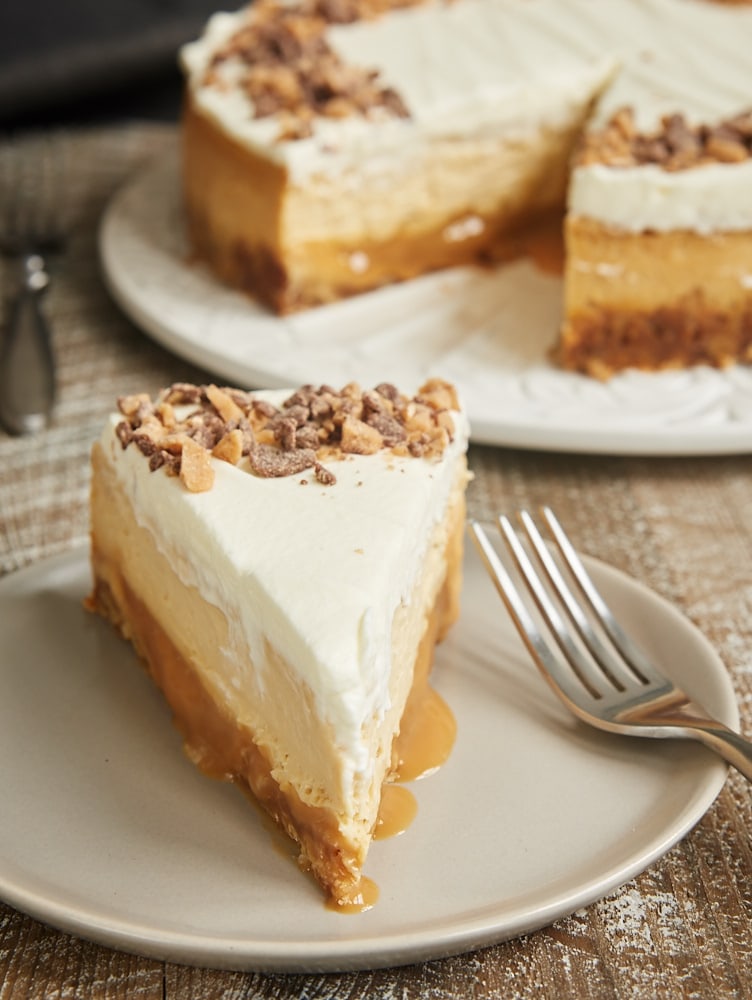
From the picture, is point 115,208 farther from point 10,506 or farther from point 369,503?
point 369,503

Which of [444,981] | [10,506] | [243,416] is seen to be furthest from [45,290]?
[444,981]

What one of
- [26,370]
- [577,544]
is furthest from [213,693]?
[26,370]

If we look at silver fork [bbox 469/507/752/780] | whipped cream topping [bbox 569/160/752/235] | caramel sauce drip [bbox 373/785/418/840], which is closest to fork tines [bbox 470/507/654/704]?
silver fork [bbox 469/507/752/780]

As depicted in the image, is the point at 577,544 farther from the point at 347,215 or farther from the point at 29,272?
the point at 29,272

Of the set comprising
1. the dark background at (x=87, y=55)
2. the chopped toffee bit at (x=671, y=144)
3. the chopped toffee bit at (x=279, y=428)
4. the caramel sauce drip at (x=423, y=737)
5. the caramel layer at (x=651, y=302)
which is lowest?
the dark background at (x=87, y=55)

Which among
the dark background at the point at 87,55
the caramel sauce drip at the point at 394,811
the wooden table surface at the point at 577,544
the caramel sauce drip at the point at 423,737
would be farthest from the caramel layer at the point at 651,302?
the dark background at the point at 87,55

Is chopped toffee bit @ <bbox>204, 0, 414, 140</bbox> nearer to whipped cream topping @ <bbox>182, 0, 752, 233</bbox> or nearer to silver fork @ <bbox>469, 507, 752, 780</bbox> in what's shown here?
whipped cream topping @ <bbox>182, 0, 752, 233</bbox>

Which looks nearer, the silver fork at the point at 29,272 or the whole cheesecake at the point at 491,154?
the silver fork at the point at 29,272

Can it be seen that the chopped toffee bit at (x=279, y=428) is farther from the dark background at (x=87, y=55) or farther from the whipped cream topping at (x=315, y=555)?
the dark background at (x=87, y=55)

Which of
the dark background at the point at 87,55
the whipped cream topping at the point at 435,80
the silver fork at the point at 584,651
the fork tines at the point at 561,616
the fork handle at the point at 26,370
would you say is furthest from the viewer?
the dark background at the point at 87,55
